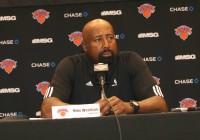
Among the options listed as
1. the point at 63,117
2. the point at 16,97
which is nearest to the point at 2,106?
the point at 16,97

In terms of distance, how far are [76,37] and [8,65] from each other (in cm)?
93

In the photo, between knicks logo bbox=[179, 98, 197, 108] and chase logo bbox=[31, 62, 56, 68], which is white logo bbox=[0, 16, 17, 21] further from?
knicks logo bbox=[179, 98, 197, 108]

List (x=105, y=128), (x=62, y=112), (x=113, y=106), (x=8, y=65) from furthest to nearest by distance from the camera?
(x=8, y=65)
(x=113, y=106)
(x=62, y=112)
(x=105, y=128)

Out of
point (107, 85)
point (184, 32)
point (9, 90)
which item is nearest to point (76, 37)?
point (9, 90)

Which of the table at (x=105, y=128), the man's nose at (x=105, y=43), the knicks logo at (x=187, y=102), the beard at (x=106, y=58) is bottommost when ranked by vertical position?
the knicks logo at (x=187, y=102)

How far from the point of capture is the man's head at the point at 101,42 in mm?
2871

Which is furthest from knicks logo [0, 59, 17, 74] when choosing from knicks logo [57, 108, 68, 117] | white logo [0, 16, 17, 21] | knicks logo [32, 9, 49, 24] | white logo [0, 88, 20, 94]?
knicks logo [57, 108, 68, 117]

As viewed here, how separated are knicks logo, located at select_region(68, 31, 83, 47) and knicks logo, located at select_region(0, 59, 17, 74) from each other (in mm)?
783

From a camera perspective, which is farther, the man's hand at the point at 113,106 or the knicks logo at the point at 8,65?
the knicks logo at the point at 8,65

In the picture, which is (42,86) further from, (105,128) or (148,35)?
(105,128)

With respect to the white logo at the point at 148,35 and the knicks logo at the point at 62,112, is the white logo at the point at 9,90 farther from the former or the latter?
the knicks logo at the point at 62,112

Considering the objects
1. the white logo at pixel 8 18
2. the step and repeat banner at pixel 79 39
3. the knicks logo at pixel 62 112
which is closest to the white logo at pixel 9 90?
the step and repeat banner at pixel 79 39

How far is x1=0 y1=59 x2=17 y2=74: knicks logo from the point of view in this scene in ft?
16.2

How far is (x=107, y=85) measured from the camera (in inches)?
111
